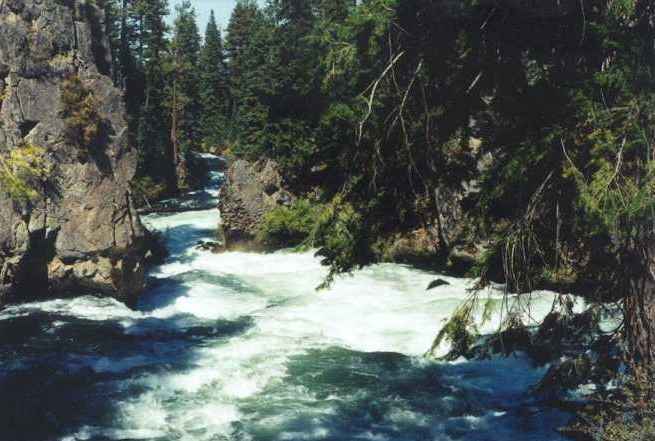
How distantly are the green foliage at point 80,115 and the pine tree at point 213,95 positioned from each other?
156ft

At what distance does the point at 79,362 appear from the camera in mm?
16297

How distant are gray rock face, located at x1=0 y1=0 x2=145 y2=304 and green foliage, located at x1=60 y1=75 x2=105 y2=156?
20 cm

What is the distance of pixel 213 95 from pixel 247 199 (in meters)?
42.7

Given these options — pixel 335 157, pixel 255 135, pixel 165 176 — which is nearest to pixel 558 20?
pixel 335 157

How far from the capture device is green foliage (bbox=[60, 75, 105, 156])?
20594 mm

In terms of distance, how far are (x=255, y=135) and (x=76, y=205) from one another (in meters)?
15.0

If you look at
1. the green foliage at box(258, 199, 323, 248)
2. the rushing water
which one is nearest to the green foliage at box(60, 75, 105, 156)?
the rushing water

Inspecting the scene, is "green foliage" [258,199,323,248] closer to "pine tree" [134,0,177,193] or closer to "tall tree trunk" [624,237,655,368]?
"pine tree" [134,0,177,193]

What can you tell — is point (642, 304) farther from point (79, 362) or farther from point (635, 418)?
point (79, 362)

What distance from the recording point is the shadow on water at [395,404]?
1255 centimetres

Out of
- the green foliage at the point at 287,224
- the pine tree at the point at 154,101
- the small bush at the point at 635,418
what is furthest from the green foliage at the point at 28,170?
the pine tree at the point at 154,101

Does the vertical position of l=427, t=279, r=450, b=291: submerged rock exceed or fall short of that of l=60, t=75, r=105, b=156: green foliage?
it falls short

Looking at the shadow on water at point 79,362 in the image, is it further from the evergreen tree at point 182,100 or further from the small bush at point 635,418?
the evergreen tree at point 182,100

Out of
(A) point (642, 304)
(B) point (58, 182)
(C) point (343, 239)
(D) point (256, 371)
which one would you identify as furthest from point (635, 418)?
(B) point (58, 182)
